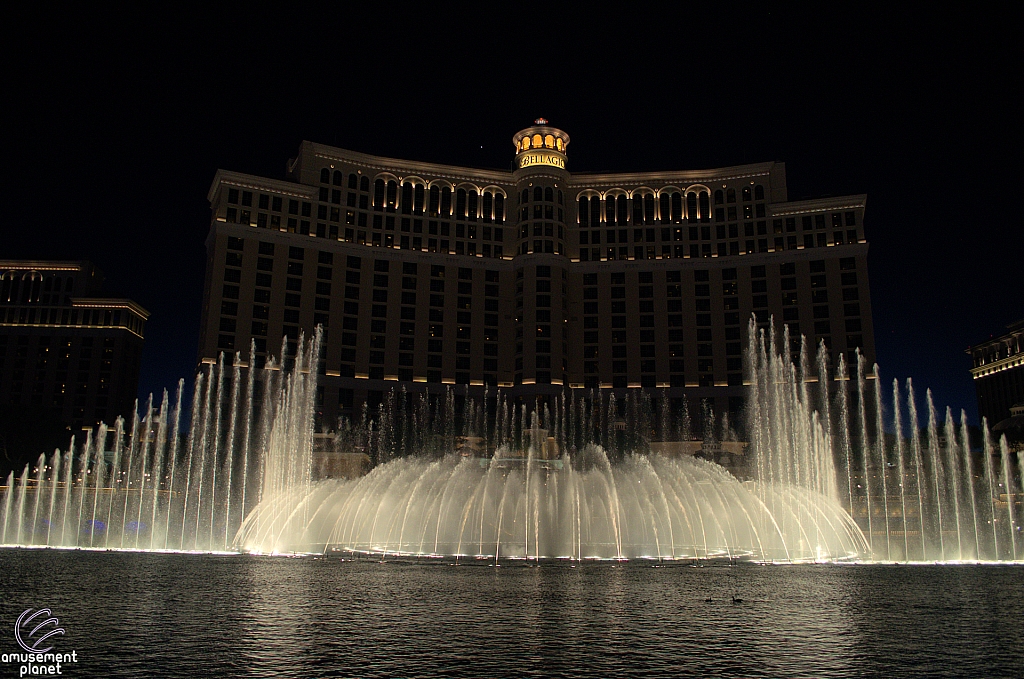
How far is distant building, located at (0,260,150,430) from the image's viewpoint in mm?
124438

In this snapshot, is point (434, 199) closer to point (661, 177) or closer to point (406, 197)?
point (406, 197)

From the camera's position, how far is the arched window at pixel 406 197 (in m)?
99.2

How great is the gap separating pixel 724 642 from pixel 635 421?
80.8 meters

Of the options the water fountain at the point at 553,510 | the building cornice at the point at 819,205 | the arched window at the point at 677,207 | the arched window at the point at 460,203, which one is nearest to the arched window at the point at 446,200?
the arched window at the point at 460,203

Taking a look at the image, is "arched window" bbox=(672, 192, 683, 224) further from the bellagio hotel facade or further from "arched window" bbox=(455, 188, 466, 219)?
"arched window" bbox=(455, 188, 466, 219)

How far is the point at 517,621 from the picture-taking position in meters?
15.4

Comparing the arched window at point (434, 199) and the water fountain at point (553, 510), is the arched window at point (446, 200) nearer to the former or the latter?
the arched window at point (434, 199)

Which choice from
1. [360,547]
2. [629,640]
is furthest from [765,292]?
[629,640]

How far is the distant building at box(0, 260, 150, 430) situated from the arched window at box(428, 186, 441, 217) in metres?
62.0

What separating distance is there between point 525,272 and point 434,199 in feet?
50.2

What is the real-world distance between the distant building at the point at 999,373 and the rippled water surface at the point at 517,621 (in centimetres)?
11135

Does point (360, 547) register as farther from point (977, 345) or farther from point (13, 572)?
point (977, 345)

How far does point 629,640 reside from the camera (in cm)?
1356

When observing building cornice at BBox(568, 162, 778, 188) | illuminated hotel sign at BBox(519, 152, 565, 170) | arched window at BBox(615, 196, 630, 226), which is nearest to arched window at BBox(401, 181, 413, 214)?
illuminated hotel sign at BBox(519, 152, 565, 170)
